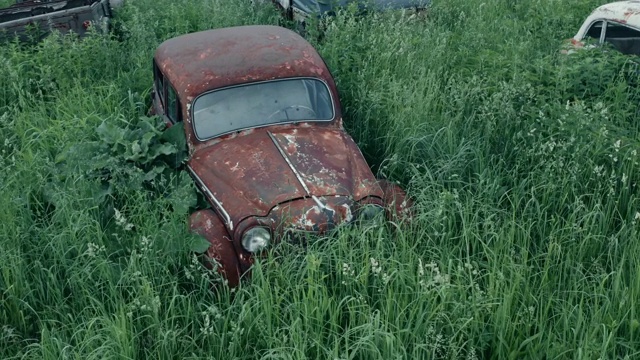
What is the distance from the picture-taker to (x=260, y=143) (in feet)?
16.1

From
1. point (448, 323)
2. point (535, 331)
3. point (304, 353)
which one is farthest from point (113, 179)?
point (535, 331)

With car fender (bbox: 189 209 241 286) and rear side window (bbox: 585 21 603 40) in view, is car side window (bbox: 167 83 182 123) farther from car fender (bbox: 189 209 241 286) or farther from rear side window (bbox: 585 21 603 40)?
rear side window (bbox: 585 21 603 40)

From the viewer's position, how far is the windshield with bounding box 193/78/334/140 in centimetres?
512

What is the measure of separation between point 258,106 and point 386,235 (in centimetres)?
170

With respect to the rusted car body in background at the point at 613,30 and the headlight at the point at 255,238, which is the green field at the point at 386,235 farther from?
the rusted car body in background at the point at 613,30

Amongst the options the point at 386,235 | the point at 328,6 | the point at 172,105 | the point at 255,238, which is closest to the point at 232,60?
the point at 172,105

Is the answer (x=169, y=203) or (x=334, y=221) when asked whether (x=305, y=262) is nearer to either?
(x=334, y=221)

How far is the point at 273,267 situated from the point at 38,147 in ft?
9.78

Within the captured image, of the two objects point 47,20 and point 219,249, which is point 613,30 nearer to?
point 219,249

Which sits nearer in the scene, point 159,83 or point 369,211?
point 369,211

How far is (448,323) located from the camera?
3.47 meters

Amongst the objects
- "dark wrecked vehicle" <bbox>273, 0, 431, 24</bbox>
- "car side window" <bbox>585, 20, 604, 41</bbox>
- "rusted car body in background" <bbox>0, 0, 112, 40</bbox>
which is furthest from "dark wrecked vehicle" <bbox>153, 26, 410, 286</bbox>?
"car side window" <bbox>585, 20, 604, 41</bbox>

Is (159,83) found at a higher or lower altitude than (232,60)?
lower

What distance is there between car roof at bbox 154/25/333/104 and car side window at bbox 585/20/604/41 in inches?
128
